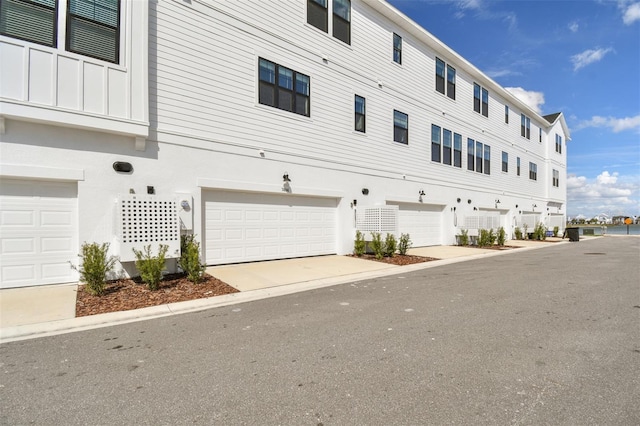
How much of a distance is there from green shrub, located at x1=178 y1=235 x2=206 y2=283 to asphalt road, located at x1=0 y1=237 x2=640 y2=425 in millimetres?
1895

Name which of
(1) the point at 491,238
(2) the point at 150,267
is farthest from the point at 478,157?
(2) the point at 150,267

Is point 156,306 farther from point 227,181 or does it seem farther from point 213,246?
point 227,181

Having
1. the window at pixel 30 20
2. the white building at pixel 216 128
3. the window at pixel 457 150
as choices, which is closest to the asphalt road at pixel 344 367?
the white building at pixel 216 128

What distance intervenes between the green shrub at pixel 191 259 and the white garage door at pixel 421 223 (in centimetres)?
903

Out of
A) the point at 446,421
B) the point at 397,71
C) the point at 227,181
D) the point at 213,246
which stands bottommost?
the point at 446,421

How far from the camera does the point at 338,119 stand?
11828 millimetres

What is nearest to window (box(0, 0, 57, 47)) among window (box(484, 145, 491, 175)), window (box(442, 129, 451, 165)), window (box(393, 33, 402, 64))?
window (box(393, 33, 402, 64))

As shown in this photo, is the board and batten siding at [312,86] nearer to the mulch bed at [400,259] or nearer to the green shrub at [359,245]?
the green shrub at [359,245]

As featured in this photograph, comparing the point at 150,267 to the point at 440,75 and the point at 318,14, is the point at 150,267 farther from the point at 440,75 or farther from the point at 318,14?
the point at 440,75

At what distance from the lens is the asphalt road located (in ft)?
8.61

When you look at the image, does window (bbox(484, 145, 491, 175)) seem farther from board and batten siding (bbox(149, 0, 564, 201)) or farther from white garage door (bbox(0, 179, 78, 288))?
white garage door (bbox(0, 179, 78, 288))

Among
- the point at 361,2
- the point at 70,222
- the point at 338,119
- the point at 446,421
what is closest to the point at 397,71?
the point at 361,2

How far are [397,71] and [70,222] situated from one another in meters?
12.7

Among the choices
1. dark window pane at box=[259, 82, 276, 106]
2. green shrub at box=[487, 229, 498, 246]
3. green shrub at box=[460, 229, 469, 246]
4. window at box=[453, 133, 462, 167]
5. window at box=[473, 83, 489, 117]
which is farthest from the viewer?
window at box=[473, 83, 489, 117]
